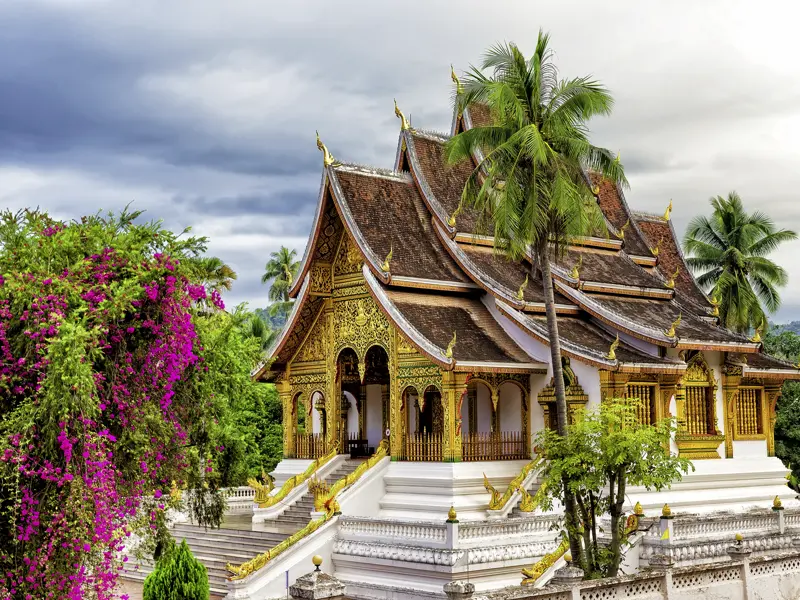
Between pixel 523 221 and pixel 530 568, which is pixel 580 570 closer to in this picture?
pixel 530 568

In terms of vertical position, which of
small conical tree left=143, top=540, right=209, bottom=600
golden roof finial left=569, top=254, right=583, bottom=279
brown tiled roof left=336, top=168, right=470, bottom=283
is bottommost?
small conical tree left=143, top=540, right=209, bottom=600

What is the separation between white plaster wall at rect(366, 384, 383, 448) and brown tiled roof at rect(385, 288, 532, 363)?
342 centimetres

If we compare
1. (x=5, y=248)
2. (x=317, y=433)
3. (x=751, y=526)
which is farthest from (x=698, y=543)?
(x=5, y=248)

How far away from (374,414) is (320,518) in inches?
225

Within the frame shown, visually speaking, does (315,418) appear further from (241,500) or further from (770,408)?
(770,408)

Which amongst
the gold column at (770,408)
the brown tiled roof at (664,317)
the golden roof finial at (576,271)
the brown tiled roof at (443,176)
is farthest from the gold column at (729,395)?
the brown tiled roof at (443,176)

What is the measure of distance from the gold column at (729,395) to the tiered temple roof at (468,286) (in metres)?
0.35

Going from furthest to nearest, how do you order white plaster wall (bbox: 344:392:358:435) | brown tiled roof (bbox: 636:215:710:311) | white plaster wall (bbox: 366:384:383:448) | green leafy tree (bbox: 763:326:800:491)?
green leafy tree (bbox: 763:326:800:491) < brown tiled roof (bbox: 636:215:710:311) < white plaster wall (bbox: 344:392:358:435) < white plaster wall (bbox: 366:384:383:448)

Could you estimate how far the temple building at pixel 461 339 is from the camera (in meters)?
19.5

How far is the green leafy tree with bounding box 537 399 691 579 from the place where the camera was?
13477 mm

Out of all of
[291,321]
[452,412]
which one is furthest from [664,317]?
[291,321]

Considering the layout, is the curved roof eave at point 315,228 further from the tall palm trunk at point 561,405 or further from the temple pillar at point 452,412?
the tall palm trunk at point 561,405

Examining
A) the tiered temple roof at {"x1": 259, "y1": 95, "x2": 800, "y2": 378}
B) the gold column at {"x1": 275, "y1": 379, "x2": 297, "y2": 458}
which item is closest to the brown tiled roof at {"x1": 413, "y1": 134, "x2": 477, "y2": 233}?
the tiered temple roof at {"x1": 259, "y1": 95, "x2": 800, "y2": 378}

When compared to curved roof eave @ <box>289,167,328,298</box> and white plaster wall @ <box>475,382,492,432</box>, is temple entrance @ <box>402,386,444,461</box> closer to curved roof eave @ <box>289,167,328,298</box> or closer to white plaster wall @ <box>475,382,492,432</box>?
white plaster wall @ <box>475,382,492,432</box>
